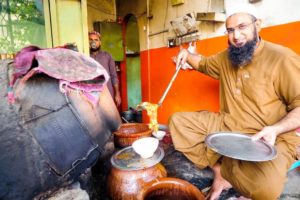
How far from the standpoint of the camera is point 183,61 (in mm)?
3213

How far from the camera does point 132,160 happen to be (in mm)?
2072

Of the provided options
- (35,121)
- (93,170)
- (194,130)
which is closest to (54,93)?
(35,121)

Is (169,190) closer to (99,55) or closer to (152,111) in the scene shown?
(152,111)

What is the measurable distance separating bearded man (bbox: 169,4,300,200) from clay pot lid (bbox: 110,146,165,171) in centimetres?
72

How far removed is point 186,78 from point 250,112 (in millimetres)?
2125

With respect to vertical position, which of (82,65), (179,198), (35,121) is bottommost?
(179,198)

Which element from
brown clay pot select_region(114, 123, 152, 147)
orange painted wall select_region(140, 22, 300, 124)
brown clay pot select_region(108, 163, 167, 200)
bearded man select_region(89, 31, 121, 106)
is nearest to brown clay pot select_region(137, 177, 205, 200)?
brown clay pot select_region(108, 163, 167, 200)

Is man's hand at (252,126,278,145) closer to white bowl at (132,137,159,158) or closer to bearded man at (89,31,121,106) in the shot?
white bowl at (132,137,159,158)

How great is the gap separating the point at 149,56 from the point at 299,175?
4.18 m

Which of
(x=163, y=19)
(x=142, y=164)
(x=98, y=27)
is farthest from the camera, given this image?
(x=98, y=27)

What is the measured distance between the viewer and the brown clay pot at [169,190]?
5.54ft

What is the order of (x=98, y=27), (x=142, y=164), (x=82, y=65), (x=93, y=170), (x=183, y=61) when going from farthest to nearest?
(x=98, y=27) < (x=183, y=61) < (x=93, y=170) < (x=142, y=164) < (x=82, y=65)

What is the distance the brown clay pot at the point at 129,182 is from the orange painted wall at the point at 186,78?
226 cm

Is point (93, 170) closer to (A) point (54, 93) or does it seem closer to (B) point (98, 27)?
(A) point (54, 93)
